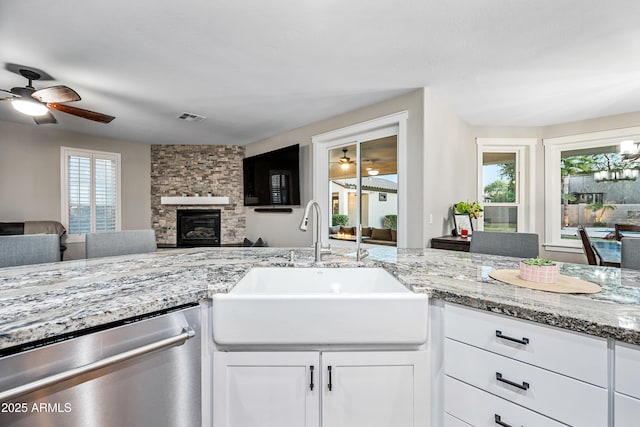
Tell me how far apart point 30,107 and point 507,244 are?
4.26 m

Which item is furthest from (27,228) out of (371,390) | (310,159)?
(371,390)

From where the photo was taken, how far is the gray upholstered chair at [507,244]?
1.90 m

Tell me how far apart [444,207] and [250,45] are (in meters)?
2.63

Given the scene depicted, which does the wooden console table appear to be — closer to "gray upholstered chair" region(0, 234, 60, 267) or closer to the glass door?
the glass door

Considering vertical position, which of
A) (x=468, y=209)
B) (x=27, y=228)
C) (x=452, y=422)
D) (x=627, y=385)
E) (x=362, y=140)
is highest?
(x=362, y=140)

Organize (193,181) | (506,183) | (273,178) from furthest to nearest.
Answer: (193,181)
(273,178)
(506,183)

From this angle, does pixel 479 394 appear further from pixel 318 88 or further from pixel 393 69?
pixel 318 88

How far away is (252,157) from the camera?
5.29m

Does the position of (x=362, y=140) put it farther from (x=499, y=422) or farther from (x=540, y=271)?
(x=499, y=422)

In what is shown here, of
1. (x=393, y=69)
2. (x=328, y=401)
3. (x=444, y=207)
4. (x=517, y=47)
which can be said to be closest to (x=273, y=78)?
(x=393, y=69)

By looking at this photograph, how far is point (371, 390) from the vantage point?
1.05 m

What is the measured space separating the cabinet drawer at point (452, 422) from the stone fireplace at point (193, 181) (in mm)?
5101

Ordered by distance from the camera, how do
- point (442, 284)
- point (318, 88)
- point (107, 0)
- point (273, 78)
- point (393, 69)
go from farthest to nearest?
point (318, 88) < point (273, 78) < point (393, 69) < point (107, 0) < point (442, 284)

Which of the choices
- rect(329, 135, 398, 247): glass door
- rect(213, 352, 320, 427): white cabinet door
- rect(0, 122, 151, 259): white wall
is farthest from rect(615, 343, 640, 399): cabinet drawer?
rect(0, 122, 151, 259): white wall
